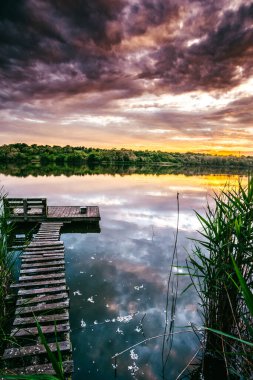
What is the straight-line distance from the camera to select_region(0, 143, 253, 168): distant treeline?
103125 mm

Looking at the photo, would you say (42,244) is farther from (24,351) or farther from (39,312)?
(24,351)

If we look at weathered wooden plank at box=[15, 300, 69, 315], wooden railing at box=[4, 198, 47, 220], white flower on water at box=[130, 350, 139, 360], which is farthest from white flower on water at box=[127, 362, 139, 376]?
wooden railing at box=[4, 198, 47, 220]

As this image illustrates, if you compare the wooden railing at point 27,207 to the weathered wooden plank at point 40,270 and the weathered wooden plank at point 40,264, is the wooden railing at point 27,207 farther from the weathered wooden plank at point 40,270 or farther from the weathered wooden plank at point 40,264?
the weathered wooden plank at point 40,270

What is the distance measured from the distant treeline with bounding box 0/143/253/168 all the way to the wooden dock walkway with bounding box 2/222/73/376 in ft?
318

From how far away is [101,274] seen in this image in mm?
8250

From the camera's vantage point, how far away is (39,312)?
4992mm

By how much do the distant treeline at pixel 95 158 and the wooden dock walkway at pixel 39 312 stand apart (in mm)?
96827

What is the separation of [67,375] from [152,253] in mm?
6849

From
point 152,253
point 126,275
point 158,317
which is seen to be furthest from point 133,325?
point 152,253

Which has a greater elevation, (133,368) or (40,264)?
(40,264)

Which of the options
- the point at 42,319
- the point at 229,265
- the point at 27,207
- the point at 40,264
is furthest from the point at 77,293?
the point at 27,207

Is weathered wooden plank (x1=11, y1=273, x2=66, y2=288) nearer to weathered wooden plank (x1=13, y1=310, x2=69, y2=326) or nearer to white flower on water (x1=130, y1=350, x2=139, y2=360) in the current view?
weathered wooden plank (x1=13, y1=310, x2=69, y2=326)

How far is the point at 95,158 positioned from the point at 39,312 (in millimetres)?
109455

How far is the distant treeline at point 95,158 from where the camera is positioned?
338ft
